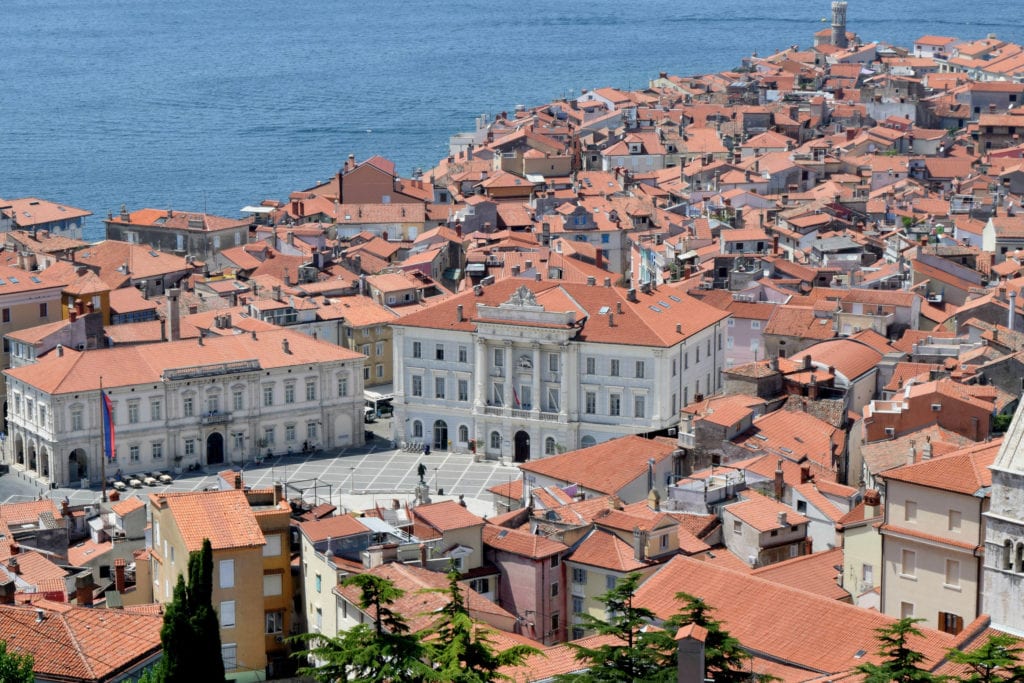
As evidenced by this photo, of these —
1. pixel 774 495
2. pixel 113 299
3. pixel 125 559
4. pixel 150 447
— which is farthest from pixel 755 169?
pixel 125 559

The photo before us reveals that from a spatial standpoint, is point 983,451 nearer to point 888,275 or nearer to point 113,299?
point 888,275

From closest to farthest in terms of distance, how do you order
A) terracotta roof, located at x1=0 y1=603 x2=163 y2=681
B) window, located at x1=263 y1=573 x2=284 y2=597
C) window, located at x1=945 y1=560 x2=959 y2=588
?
terracotta roof, located at x1=0 y1=603 x2=163 y2=681
window, located at x1=945 y1=560 x2=959 y2=588
window, located at x1=263 y1=573 x2=284 y2=597

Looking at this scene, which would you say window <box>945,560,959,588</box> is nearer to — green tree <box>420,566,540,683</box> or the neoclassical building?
green tree <box>420,566,540,683</box>

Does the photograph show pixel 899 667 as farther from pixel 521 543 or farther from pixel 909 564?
pixel 521 543

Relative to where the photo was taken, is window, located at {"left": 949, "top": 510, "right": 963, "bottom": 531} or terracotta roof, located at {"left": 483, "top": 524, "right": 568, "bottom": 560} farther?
terracotta roof, located at {"left": 483, "top": 524, "right": 568, "bottom": 560}

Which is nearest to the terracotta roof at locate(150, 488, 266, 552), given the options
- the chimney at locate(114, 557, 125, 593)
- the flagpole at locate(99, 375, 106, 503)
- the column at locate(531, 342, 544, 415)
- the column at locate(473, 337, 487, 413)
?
the chimney at locate(114, 557, 125, 593)

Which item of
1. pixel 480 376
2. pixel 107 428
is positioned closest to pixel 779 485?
pixel 480 376
